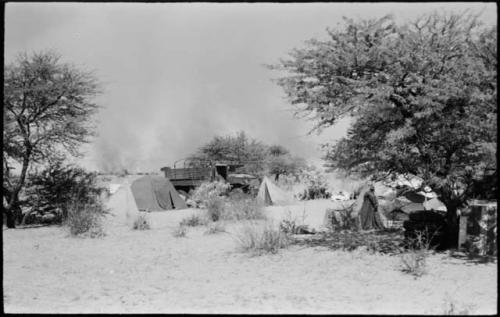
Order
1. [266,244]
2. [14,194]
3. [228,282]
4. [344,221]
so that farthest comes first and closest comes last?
[14,194], [344,221], [266,244], [228,282]

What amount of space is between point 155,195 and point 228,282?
15.6m

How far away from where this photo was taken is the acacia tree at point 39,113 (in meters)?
14.3

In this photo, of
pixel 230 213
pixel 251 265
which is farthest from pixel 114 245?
A: pixel 230 213

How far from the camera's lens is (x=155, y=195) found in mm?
22422

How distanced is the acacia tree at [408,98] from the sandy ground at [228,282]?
1.87 metres

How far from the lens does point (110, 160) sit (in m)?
76.9

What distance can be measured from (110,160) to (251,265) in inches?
2830

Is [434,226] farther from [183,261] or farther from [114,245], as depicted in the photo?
[114,245]

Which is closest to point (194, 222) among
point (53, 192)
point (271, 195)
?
point (53, 192)

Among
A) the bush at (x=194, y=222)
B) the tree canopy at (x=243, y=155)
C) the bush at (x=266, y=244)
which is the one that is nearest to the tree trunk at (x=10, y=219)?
the bush at (x=194, y=222)

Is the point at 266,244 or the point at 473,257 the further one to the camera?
the point at 266,244

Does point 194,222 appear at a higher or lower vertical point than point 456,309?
higher

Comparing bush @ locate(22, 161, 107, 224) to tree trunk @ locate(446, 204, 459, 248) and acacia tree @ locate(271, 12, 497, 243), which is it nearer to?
acacia tree @ locate(271, 12, 497, 243)

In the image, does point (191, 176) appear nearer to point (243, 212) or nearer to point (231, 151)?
point (243, 212)
